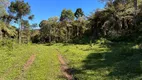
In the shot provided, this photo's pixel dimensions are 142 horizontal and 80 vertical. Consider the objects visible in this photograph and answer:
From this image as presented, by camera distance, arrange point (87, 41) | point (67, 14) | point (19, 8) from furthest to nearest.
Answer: point (67, 14)
point (19, 8)
point (87, 41)

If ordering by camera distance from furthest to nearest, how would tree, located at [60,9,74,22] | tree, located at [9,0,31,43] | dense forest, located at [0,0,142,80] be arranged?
tree, located at [60,9,74,22] → tree, located at [9,0,31,43] → dense forest, located at [0,0,142,80]

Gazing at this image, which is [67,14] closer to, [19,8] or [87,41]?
[19,8]

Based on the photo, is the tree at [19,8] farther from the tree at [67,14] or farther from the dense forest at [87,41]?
the tree at [67,14]

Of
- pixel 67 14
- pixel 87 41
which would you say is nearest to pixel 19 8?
pixel 87 41

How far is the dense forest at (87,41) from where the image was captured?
13.6 meters

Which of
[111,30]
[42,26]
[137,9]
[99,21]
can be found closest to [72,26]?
[42,26]

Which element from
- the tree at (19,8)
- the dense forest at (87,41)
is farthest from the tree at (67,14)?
the tree at (19,8)

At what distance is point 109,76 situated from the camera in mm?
11953

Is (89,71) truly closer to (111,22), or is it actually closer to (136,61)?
(136,61)

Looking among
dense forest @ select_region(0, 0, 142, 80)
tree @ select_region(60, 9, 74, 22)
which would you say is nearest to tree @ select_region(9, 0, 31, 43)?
dense forest @ select_region(0, 0, 142, 80)

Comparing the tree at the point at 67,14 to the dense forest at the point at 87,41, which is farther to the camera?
the tree at the point at 67,14

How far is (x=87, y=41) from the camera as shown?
123ft

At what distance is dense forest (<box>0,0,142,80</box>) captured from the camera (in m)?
13.6

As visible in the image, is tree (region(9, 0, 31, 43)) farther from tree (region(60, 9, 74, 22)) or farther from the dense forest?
tree (region(60, 9, 74, 22))
